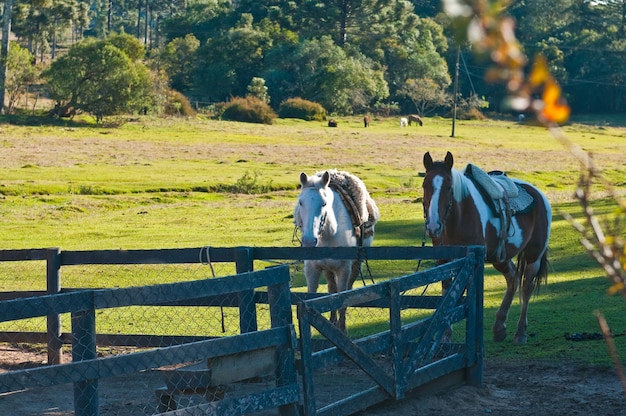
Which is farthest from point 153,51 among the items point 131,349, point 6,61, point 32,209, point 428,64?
point 131,349

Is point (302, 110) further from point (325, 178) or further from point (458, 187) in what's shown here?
point (458, 187)

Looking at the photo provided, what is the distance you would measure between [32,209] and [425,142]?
3542cm

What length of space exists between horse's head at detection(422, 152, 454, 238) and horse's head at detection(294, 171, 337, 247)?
1.16m

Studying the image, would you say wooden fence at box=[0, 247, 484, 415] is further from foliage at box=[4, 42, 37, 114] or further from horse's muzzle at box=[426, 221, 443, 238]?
foliage at box=[4, 42, 37, 114]

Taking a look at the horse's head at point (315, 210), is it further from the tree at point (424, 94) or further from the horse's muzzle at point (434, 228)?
the tree at point (424, 94)

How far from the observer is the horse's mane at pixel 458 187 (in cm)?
1051

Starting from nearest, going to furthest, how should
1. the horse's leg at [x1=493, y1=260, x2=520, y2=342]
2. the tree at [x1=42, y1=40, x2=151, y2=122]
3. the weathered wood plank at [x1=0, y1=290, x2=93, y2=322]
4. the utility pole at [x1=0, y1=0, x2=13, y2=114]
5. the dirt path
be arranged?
the weathered wood plank at [x1=0, y1=290, x2=93, y2=322], the dirt path, the horse's leg at [x1=493, y1=260, x2=520, y2=342], the tree at [x1=42, y1=40, x2=151, y2=122], the utility pole at [x1=0, y1=0, x2=13, y2=114]

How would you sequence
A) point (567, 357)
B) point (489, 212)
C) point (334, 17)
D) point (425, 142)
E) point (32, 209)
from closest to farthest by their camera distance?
point (567, 357), point (489, 212), point (32, 209), point (425, 142), point (334, 17)

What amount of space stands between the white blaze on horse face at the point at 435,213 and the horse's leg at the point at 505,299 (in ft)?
5.93

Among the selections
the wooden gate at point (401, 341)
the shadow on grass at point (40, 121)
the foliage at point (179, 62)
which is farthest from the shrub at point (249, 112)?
the wooden gate at point (401, 341)

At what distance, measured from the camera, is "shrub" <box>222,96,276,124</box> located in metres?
72.0

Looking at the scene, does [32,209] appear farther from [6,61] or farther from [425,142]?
[6,61]

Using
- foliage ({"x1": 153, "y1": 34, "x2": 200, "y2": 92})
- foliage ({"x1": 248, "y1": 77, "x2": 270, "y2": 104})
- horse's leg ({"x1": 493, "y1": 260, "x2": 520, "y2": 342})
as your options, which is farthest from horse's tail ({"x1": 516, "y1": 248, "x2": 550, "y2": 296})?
foliage ({"x1": 153, "y1": 34, "x2": 200, "y2": 92})

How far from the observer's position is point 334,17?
106 meters
